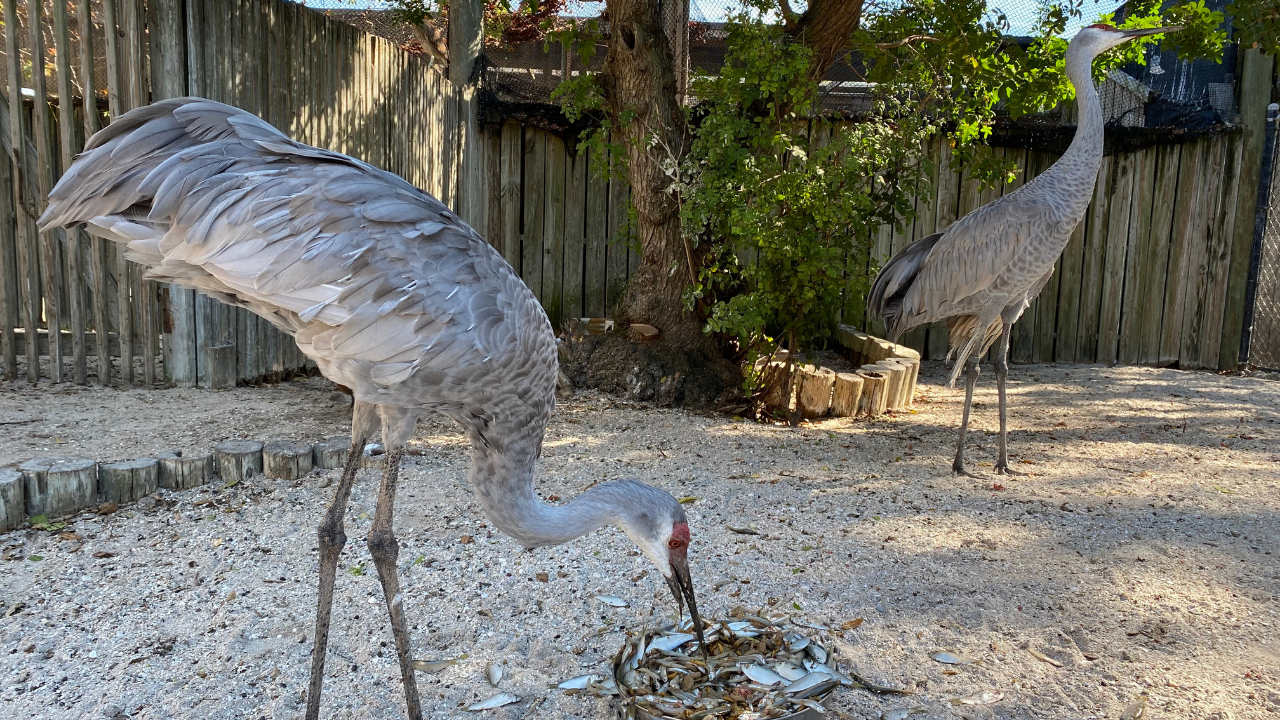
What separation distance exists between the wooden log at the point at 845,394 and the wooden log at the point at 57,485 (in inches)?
178

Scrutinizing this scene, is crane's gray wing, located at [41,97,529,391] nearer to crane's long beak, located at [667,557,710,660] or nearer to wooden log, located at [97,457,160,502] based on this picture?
crane's long beak, located at [667,557,710,660]

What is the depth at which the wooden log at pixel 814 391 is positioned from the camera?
643 cm

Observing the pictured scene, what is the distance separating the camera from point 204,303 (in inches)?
229

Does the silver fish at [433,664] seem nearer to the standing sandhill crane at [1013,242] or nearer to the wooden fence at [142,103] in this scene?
the standing sandhill crane at [1013,242]

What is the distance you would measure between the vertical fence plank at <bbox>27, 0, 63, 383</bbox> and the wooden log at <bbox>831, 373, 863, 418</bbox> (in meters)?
5.16

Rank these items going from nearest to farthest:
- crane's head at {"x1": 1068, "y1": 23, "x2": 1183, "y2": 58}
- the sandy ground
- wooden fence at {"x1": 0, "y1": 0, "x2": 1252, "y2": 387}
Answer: the sandy ground
crane's head at {"x1": 1068, "y1": 23, "x2": 1183, "y2": 58}
wooden fence at {"x1": 0, "y1": 0, "x2": 1252, "y2": 387}

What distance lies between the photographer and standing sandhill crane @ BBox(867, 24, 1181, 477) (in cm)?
542

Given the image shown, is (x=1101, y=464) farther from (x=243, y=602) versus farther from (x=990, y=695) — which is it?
(x=243, y=602)

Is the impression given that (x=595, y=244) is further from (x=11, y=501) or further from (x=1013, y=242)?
(x=11, y=501)

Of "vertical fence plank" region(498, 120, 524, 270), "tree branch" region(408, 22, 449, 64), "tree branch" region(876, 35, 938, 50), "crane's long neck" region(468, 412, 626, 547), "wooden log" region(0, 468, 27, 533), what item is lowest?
"wooden log" region(0, 468, 27, 533)

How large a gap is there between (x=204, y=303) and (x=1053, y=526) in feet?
16.7

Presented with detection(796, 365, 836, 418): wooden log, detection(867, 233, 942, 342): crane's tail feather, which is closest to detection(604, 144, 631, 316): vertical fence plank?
detection(796, 365, 836, 418): wooden log

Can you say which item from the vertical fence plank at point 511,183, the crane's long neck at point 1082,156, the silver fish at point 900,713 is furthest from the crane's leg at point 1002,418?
the vertical fence plank at point 511,183

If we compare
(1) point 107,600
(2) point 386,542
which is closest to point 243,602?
(1) point 107,600
